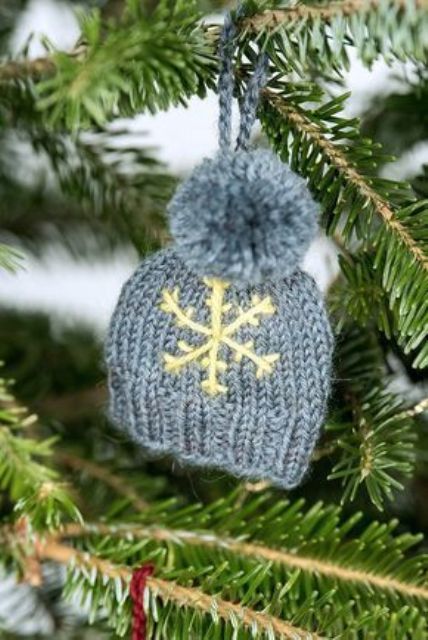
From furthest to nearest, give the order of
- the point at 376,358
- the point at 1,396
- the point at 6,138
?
the point at 6,138
the point at 376,358
the point at 1,396

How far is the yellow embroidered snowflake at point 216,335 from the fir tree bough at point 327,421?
0.06 m

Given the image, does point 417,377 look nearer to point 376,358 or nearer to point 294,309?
point 376,358

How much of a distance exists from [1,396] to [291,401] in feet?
0.38

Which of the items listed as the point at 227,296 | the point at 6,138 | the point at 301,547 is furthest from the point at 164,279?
the point at 6,138

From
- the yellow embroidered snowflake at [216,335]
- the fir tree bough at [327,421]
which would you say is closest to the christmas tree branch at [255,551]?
the fir tree bough at [327,421]

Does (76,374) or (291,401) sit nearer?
(291,401)

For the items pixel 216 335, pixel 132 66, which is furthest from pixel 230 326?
pixel 132 66

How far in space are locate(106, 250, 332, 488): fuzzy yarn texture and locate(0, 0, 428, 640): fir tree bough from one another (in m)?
0.04

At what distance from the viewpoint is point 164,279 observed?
402 mm

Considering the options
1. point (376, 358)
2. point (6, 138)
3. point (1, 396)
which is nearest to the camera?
point (1, 396)

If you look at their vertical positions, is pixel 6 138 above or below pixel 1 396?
above

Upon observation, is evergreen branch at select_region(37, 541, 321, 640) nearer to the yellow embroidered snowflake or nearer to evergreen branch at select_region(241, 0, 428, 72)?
the yellow embroidered snowflake

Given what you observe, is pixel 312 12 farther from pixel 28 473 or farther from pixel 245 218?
pixel 28 473

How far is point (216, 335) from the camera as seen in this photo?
0.39 metres
